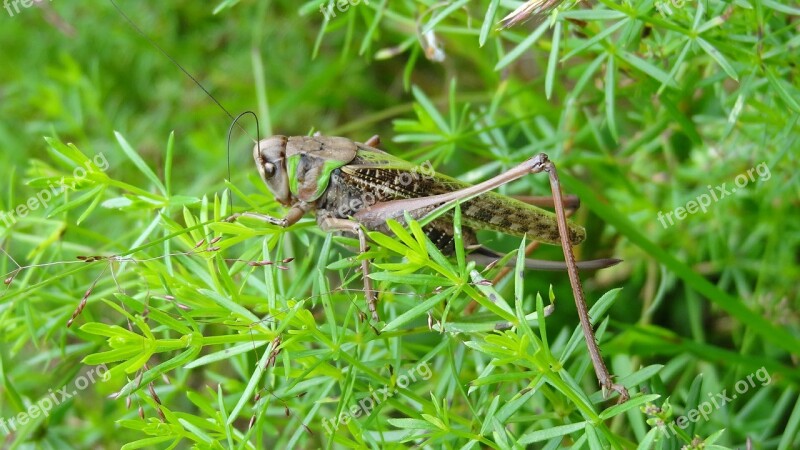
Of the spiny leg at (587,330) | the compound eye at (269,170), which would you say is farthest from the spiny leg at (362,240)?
the spiny leg at (587,330)

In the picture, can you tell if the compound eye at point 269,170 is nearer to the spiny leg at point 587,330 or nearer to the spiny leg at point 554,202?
the spiny leg at point 554,202

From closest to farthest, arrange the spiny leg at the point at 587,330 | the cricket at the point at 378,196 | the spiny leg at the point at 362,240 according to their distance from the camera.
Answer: the spiny leg at the point at 587,330
the spiny leg at the point at 362,240
the cricket at the point at 378,196

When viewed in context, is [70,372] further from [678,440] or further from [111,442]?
[678,440]

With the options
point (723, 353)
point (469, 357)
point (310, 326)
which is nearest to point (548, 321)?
point (723, 353)

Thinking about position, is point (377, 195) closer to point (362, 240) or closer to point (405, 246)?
point (362, 240)

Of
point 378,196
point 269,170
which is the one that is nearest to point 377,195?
point 378,196

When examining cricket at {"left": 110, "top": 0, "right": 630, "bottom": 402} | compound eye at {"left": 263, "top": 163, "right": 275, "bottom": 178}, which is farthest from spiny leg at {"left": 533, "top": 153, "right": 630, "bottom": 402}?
compound eye at {"left": 263, "top": 163, "right": 275, "bottom": 178}
